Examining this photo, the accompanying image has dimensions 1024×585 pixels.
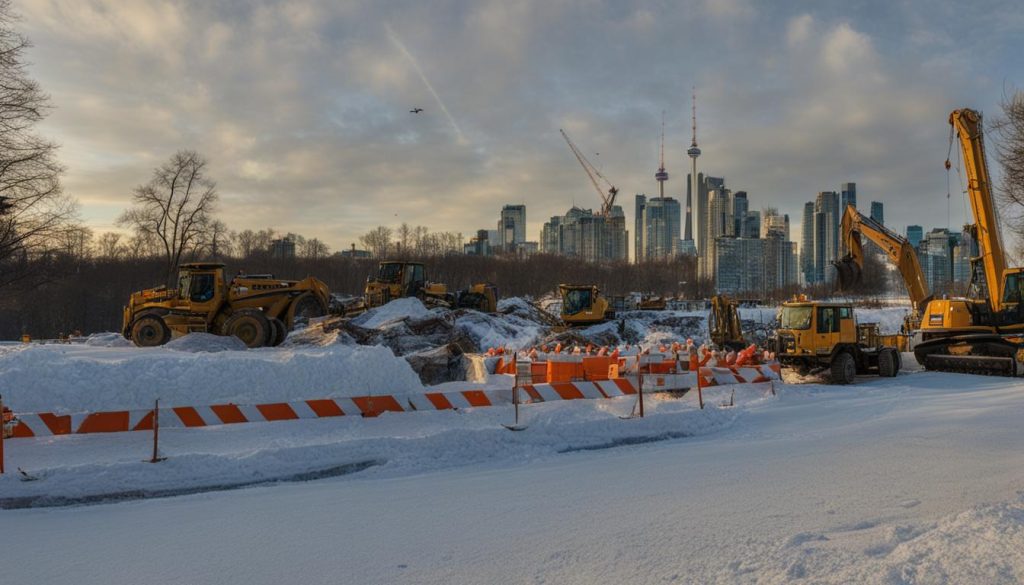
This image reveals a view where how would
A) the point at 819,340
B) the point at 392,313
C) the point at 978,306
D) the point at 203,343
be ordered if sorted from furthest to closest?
the point at 392,313 < the point at 978,306 < the point at 203,343 < the point at 819,340

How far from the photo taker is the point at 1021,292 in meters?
20.2

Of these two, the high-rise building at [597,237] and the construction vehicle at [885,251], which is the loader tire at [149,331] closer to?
the construction vehicle at [885,251]

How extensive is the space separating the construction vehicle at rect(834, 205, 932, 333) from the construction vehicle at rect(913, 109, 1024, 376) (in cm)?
308

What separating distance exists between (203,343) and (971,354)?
23059 millimetres

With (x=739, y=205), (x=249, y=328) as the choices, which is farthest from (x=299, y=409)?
(x=739, y=205)

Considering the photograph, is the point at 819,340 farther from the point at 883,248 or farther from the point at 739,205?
the point at 739,205

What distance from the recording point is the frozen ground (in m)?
4.90

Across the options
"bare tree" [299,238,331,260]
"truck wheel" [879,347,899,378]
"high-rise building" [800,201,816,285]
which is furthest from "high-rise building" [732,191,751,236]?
"truck wheel" [879,347,899,378]

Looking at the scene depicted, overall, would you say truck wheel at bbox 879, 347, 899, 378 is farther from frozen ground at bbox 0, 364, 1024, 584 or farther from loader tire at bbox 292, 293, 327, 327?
loader tire at bbox 292, 293, 327, 327

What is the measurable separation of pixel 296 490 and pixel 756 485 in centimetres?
500

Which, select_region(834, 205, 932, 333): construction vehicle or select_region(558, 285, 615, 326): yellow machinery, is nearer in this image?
select_region(834, 205, 932, 333): construction vehicle

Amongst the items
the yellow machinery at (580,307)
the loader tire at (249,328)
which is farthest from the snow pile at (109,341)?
the yellow machinery at (580,307)

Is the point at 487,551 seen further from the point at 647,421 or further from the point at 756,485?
the point at 647,421

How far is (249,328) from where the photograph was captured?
24688 millimetres
